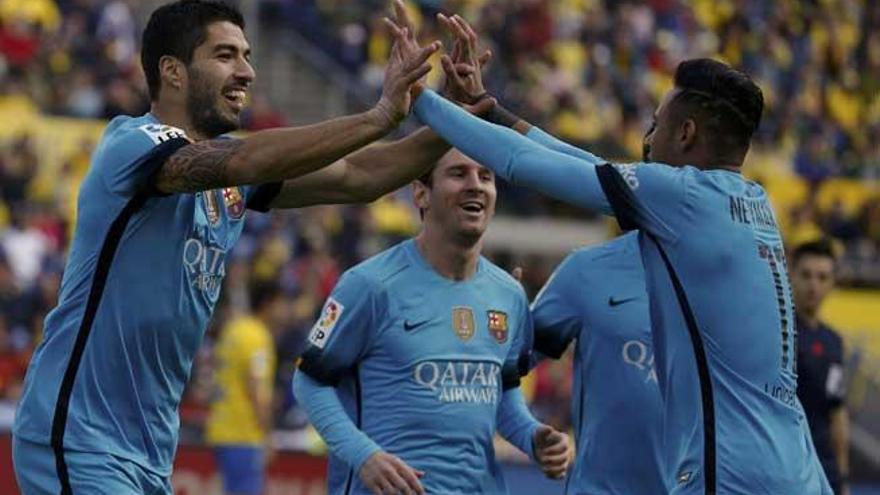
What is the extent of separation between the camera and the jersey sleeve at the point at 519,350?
8.51 m

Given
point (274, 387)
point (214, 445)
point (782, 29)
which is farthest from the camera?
point (782, 29)

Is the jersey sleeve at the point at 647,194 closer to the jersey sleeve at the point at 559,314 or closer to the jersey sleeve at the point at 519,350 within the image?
the jersey sleeve at the point at 559,314

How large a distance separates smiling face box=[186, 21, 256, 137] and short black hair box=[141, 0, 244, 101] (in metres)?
0.04

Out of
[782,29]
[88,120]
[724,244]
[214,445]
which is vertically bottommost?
[214,445]

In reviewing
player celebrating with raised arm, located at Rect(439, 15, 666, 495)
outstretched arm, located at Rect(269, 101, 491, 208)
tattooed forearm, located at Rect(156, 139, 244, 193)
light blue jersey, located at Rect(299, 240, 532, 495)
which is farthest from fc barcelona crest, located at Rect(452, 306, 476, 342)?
tattooed forearm, located at Rect(156, 139, 244, 193)

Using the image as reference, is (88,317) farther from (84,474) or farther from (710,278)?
(710,278)

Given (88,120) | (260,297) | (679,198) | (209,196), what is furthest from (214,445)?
(679,198)

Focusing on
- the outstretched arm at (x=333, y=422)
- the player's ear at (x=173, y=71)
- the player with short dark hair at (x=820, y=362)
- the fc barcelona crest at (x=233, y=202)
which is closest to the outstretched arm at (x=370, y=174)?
the fc barcelona crest at (x=233, y=202)

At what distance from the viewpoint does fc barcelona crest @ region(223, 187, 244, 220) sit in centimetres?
729

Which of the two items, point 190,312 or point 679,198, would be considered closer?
point 679,198

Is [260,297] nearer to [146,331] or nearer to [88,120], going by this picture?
[88,120]

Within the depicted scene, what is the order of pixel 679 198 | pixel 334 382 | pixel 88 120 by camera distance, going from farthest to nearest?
1. pixel 88 120
2. pixel 334 382
3. pixel 679 198

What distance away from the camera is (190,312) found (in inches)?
278

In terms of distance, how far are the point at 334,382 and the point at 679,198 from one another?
218 centimetres
